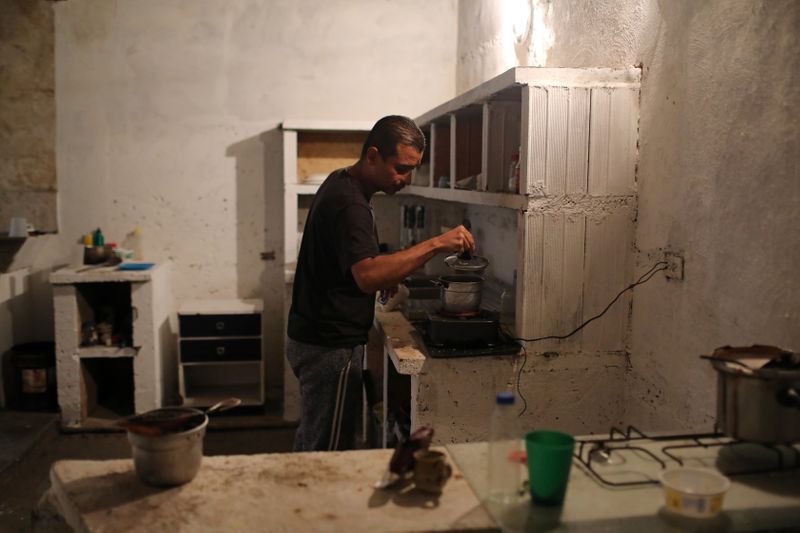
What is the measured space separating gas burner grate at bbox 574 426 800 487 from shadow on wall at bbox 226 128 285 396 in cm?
362

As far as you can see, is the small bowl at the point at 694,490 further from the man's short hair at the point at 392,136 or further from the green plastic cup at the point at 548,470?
the man's short hair at the point at 392,136

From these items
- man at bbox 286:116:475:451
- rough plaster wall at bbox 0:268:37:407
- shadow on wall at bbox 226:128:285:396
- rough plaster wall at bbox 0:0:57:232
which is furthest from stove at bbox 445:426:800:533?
rough plaster wall at bbox 0:0:57:232

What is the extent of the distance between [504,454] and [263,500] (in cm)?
53

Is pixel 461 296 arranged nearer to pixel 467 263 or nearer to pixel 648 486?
pixel 467 263

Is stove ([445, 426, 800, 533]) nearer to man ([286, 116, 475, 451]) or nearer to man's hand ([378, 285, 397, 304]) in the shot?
man ([286, 116, 475, 451])

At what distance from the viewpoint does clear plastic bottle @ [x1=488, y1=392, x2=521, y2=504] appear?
1485 millimetres

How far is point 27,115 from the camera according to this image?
4770 mm

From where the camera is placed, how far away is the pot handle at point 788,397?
4.68ft

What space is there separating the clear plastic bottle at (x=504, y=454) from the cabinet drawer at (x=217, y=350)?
3.39m

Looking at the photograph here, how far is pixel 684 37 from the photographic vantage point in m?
2.24

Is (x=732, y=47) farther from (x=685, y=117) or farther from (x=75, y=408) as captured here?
(x=75, y=408)

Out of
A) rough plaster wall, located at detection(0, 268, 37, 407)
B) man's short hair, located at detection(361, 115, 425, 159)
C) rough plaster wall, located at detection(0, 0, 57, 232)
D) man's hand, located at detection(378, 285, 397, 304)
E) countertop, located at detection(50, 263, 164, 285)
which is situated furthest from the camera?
rough plaster wall, located at detection(0, 0, 57, 232)

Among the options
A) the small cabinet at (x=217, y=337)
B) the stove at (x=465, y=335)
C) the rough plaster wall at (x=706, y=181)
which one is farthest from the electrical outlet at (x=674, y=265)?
the small cabinet at (x=217, y=337)

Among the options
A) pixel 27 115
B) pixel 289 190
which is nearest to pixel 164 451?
pixel 289 190
